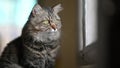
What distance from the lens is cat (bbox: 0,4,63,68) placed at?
3.64 feet

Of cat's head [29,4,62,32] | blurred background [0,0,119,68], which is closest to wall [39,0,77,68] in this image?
blurred background [0,0,119,68]

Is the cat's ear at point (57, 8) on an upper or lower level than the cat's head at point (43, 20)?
upper

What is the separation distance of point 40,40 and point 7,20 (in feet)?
0.94

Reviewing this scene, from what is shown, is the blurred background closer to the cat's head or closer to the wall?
the wall

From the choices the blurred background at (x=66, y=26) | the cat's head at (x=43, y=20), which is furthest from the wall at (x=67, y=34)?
the cat's head at (x=43, y=20)

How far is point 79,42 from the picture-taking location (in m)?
1.19

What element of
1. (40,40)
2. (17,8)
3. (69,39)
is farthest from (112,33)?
(17,8)

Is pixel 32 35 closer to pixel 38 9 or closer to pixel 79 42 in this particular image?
pixel 38 9

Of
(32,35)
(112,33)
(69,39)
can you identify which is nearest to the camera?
(112,33)

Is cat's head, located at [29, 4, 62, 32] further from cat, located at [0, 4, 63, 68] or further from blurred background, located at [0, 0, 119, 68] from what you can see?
blurred background, located at [0, 0, 119, 68]

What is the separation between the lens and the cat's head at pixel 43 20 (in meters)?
1.11

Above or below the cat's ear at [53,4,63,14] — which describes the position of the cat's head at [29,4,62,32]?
below

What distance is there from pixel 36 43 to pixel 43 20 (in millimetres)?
119

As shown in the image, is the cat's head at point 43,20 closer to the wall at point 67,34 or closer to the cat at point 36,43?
the cat at point 36,43
